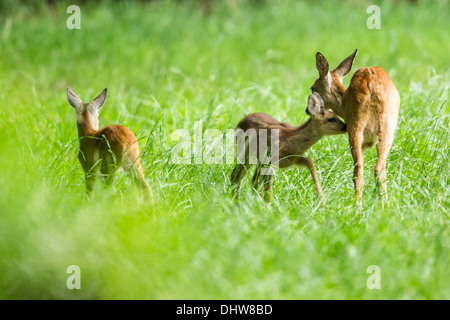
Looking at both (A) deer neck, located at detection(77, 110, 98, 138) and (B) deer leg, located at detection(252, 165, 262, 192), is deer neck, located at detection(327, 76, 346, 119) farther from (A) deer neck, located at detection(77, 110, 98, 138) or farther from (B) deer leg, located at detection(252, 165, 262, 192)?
(A) deer neck, located at detection(77, 110, 98, 138)

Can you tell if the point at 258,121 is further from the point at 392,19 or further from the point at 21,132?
the point at 392,19

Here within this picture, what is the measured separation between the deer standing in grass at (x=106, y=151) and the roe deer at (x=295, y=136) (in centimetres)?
69

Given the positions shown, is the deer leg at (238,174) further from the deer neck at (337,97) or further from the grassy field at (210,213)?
the deer neck at (337,97)

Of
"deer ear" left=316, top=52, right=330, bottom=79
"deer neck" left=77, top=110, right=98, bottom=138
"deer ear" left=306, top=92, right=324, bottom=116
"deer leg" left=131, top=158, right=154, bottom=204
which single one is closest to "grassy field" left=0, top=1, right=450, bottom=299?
"deer leg" left=131, top=158, right=154, bottom=204

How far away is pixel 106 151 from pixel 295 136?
126 cm

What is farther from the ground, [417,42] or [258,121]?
[417,42]

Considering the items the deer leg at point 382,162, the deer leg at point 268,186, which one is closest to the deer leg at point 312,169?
the deer leg at point 268,186

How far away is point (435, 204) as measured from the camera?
4.29 metres

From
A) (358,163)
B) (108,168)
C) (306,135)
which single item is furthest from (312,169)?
(108,168)

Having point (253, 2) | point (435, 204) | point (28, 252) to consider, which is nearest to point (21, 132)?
point (28, 252)

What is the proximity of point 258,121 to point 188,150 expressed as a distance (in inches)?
34.1

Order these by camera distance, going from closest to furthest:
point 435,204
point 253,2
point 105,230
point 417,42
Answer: point 105,230
point 435,204
point 417,42
point 253,2

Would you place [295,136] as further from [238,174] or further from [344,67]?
[344,67]
